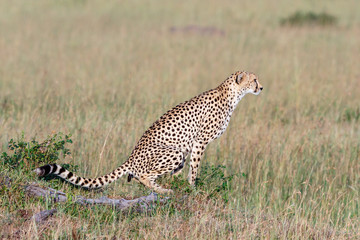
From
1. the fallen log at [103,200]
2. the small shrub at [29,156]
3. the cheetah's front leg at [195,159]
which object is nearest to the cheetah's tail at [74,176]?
the fallen log at [103,200]

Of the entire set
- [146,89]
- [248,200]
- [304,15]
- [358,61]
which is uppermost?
[304,15]

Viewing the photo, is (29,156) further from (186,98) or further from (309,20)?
(309,20)

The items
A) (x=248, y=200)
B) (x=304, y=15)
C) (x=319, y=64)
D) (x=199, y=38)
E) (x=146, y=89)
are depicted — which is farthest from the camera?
(x=304, y=15)

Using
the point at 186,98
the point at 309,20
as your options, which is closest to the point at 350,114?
the point at 186,98

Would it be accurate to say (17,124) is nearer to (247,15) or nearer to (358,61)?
(358,61)

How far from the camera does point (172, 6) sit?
2222 centimetres

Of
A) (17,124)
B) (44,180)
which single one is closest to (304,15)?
(17,124)

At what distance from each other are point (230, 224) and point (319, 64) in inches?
328

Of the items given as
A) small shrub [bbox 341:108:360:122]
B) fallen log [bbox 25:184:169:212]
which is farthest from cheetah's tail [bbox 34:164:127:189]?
small shrub [bbox 341:108:360:122]

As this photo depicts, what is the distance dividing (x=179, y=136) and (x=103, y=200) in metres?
1.14

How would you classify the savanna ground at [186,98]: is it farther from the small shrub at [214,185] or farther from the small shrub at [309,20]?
the small shrub at [309,20]

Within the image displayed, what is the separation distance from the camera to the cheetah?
4.91 metres

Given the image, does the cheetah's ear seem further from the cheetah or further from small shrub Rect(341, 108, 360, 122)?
small shrub Rect(341, 108, 360, 122)

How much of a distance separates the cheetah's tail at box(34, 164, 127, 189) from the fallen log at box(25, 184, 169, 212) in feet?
0.41
